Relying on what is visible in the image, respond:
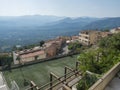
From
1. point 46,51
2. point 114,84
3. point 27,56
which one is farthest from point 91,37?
point 114,84

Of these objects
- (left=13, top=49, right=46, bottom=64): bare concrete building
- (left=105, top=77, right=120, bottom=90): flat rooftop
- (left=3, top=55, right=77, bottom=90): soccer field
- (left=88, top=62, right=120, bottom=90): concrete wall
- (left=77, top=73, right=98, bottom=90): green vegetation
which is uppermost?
(left=88, top=62, right=120, bottom=90): concrete wall

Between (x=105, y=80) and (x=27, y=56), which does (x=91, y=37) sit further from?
(x=105, y=80)

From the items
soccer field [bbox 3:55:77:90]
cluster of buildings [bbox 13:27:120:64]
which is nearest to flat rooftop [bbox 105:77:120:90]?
soccer field [bbox 3:55:77:90]

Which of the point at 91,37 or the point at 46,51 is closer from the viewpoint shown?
the point at 46,51

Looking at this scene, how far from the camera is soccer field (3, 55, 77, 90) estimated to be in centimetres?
1688

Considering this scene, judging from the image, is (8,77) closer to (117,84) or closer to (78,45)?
(117,84)

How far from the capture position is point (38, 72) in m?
18.7

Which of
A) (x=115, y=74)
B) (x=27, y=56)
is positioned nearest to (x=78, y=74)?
(x=115, y=74)

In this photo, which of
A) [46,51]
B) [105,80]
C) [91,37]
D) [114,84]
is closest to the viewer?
[105,80]

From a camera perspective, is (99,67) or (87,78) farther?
(99,67)

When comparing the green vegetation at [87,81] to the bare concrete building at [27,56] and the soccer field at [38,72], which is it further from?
the bare concrete building at [27,56]

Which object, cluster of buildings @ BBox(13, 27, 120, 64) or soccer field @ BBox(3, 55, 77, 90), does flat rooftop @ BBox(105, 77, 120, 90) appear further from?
cluster of buildings @ BBox(13, 27, 120, 64)

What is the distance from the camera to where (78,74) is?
12.2 metres

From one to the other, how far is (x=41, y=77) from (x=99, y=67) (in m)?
8.06
